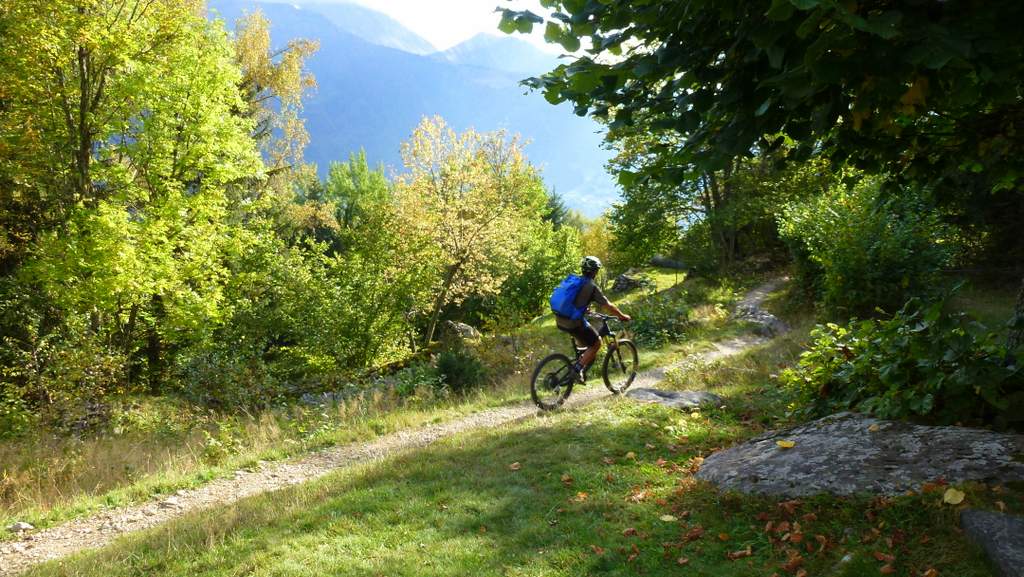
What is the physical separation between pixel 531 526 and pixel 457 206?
2092 centimetres

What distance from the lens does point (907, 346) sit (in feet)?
16.3

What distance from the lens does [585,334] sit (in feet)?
30.0

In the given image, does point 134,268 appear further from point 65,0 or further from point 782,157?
point 782,157

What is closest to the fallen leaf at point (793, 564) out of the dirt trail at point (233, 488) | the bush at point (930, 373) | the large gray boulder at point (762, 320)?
the bush at point (930, 373)

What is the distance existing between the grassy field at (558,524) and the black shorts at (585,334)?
2.05 meters

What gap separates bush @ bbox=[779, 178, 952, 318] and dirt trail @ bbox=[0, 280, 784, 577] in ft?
17.8

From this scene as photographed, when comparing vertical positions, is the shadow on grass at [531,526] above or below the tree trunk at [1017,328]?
below

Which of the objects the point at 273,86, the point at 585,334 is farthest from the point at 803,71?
the point at 273,86

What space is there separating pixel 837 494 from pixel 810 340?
8.76 m

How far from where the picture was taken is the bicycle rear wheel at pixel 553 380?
9.10 metres

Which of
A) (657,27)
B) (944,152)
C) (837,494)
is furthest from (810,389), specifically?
(657,27)

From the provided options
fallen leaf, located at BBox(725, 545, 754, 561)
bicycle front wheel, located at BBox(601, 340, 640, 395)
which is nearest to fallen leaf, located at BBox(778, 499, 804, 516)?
fallen leaf, located at BBox(725, 545, 754, 561)

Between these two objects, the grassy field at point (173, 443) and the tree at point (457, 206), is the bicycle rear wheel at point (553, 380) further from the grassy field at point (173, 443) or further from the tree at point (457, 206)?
the tree at point (457, 206)

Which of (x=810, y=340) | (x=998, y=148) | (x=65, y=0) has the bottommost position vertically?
(x=810, y=340)
